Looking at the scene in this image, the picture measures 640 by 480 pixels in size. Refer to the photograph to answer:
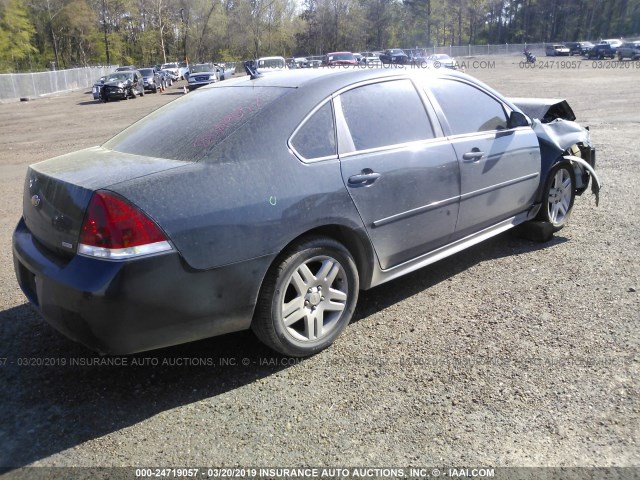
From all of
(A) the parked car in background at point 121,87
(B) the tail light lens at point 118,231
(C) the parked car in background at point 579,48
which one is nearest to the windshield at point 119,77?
(A) the parked car in background at point 121,87

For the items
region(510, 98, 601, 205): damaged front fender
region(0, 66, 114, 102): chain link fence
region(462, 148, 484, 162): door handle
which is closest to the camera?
region(462, 148, 484, 162): door handle

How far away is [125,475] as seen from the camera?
2436 mm

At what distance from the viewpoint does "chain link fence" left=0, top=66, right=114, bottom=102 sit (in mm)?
33750

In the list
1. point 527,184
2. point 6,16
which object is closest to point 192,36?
point 6,16

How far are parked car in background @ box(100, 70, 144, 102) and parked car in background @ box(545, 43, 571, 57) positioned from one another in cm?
5208

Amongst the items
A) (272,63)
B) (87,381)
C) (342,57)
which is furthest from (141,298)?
(342,57)

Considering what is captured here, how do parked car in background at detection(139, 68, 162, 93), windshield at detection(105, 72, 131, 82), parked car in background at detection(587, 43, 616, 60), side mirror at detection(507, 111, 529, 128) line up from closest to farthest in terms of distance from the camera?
side mirror at detection(507, 111, 529, 128) → windshield at detection(105, 72, 131, 82) → parked car in background at detection(139, 68, 162, 93) → parked car in background at detection(587, 43, 616, 60)

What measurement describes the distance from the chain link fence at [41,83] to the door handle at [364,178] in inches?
1424

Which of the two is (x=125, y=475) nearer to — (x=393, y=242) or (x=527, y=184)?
(x=393, y=242)

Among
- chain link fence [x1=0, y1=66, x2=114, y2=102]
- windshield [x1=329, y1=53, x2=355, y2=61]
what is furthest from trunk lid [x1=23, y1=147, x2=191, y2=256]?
windshield [x1=329, y1=53, x2=355, y2=61]

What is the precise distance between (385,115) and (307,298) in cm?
141

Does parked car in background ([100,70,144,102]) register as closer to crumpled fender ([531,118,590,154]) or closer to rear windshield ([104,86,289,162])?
rear windshield ([104,86,289,162])

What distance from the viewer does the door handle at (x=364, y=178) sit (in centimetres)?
341

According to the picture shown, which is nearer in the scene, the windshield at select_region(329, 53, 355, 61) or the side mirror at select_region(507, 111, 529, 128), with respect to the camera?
the side mirror at select_region(507, 111, 529, 128)
